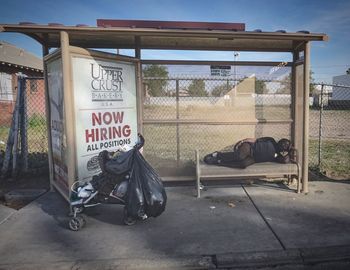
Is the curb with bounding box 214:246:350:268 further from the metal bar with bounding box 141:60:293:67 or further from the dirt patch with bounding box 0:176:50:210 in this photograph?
the dirt patch with bounding box 0:176:50:210

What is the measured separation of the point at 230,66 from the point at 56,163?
3.67m

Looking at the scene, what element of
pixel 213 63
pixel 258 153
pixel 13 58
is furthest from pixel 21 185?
pixel 13 58

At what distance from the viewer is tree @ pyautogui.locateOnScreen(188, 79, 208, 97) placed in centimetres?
609

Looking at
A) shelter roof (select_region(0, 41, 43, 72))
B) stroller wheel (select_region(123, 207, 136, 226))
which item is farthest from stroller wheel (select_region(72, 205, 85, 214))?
shelter roof (select_region(0, 41, 43, 72))

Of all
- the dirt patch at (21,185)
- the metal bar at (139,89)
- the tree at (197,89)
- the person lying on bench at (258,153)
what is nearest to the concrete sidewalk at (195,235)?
the dirt patch at (21,185)

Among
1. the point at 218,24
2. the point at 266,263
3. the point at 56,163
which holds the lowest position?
the point at 266,263

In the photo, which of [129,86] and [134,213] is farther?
[129,86]

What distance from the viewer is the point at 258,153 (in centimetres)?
554

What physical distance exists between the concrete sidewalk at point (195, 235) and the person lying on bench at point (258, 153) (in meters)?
0.62

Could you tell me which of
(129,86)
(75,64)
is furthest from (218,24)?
(75,64)

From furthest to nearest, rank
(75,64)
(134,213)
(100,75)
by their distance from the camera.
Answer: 1. (100,75)
2. (75,64)
3. (134,213)

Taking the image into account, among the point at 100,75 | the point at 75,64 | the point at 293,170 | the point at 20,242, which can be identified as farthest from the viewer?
the point at 293,170

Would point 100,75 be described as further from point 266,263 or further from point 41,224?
point 266,263

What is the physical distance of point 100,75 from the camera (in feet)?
16.5
